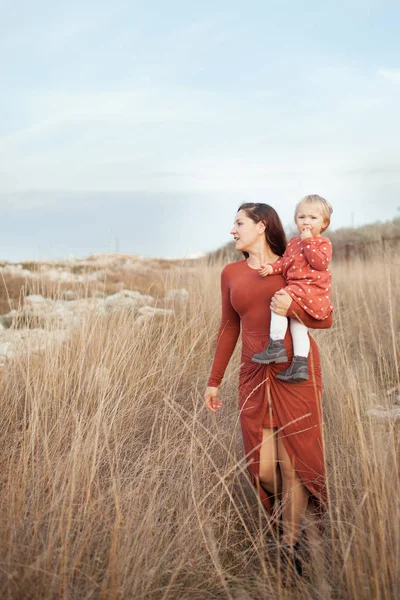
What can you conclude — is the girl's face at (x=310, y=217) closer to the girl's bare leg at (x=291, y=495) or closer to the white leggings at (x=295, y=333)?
the white leggings at (x=295, y=333)

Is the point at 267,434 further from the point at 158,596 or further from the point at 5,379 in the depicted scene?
the point at 5,379

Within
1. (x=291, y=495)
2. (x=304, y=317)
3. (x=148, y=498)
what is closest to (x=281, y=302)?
(x=304, y=317)

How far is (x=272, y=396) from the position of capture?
2779mm

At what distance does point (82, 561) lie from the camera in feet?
7.52

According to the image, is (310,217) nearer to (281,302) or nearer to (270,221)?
(270,221)

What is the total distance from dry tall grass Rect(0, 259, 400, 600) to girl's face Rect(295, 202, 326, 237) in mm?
691

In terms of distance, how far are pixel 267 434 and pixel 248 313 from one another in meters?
0.59

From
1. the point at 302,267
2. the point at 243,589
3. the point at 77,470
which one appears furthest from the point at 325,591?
the point at 302,267

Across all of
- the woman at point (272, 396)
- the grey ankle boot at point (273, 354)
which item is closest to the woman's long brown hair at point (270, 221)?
the woman at point (272, 396)

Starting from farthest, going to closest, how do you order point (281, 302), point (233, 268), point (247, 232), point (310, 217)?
1. point (233, 268)
2. point (247, 232)
3. point (310, 217)
4. point (281, 302)

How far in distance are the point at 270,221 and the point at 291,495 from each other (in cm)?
131

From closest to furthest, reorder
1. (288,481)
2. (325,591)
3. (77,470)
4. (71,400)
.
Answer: (325,591), (77,470), (288,481), (71,400)

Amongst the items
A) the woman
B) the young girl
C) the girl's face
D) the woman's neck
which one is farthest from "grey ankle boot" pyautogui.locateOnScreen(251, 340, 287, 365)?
the girl's face

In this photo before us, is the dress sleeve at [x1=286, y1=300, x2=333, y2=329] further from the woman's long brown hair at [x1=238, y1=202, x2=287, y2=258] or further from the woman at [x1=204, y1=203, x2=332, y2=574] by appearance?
the woman's long brown hair at [x1=238, y1=202, x2=287, y2=258]
